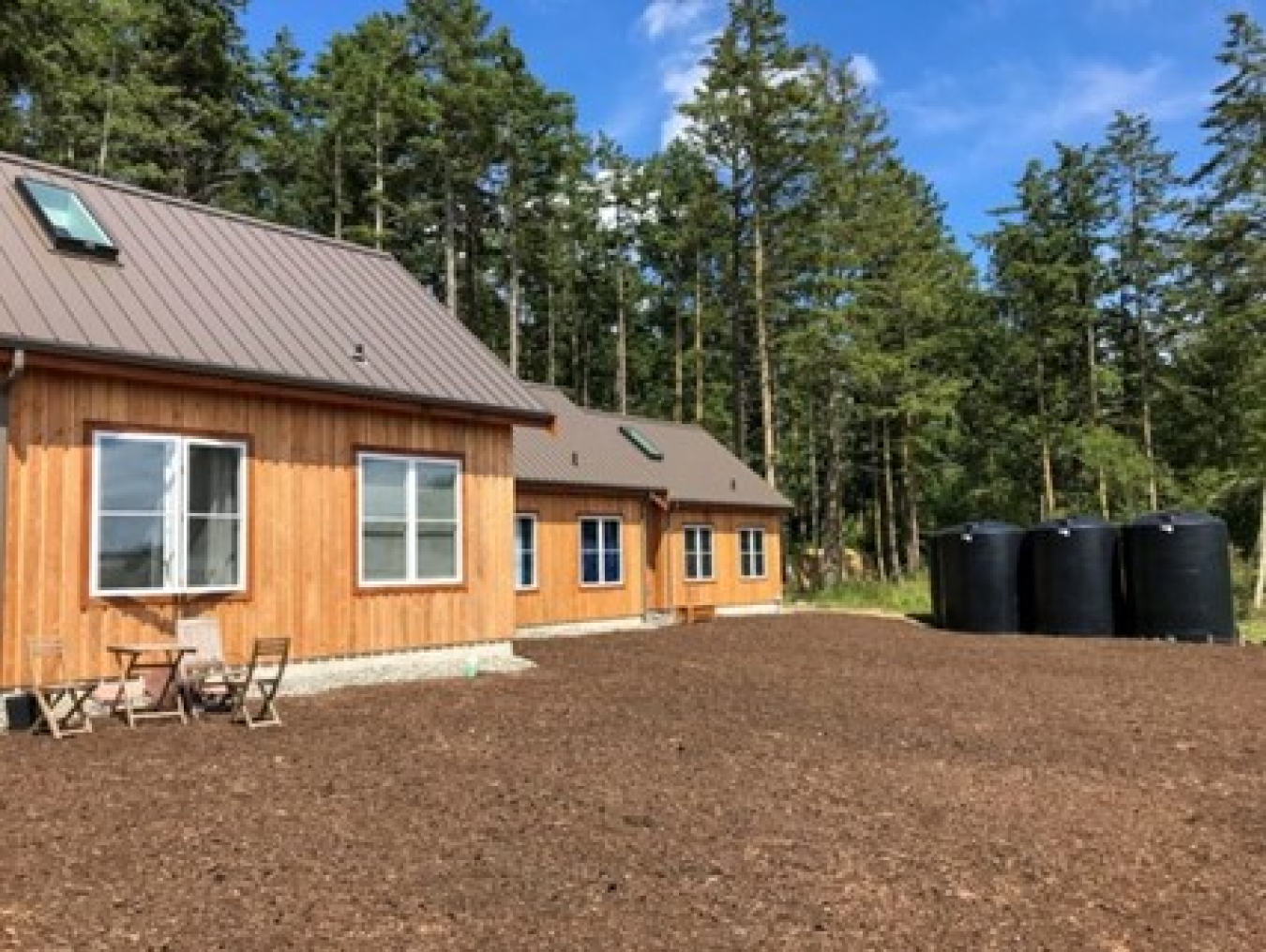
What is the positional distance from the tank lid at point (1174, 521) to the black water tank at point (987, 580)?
2333 millimetres

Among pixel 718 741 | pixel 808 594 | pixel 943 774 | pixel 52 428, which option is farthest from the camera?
pixel 808 594

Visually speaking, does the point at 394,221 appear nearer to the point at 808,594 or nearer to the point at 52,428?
the point at 808,594

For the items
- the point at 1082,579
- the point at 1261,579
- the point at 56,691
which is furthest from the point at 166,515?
the point at 1261,579

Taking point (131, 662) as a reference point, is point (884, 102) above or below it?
above

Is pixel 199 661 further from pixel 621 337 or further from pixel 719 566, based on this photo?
pixel 621 337

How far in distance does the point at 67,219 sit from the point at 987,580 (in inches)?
633

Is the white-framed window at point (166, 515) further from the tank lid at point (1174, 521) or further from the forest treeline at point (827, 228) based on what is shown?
the forest treeline at point (827, 228)

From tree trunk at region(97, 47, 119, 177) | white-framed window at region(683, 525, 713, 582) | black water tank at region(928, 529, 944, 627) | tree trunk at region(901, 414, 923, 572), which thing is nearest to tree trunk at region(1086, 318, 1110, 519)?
tree trunk at region(901, 414, 923, 572)

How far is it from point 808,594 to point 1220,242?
14.5 m

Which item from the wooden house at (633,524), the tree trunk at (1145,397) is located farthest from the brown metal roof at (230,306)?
the tree trunk at (1145,397)

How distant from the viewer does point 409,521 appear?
10.8 meters

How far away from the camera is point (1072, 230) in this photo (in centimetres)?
3222

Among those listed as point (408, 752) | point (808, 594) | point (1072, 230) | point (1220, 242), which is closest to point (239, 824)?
point (408, 752)

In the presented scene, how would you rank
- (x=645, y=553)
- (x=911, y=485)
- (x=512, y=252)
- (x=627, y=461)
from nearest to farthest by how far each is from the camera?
1. (x=645, y=553)
2. (x=627, y=461)
3. (x=512, y=252)
4. (x=911, y=485)
